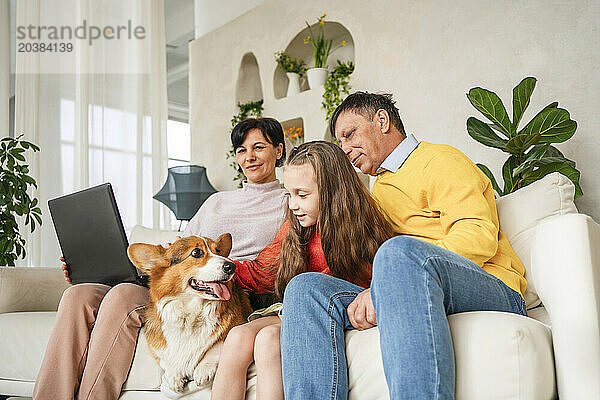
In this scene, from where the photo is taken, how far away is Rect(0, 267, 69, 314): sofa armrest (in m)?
2.28

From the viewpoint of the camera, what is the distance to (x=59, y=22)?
15.1 feet

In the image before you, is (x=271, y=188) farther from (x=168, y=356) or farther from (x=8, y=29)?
(x=8, y=29)

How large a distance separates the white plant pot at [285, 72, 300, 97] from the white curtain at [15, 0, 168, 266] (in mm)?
1542

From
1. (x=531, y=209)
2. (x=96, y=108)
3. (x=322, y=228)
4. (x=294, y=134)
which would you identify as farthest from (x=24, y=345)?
(x=96, y=108)

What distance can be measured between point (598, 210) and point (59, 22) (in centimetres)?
411

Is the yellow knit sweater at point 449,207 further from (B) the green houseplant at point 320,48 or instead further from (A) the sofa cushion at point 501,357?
(B) the green houseplant at point 320,48

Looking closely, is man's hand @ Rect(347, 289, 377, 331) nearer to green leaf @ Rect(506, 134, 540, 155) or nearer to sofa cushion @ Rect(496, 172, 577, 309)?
sofa cushion @ Rect(496, 172, 577, 309)

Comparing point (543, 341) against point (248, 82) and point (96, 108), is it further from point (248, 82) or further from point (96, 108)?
point (96, 108)

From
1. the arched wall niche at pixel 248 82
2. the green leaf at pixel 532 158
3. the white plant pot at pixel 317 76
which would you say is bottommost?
the green leaf at pixel 532 158

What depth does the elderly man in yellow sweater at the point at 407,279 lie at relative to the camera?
1103 mm

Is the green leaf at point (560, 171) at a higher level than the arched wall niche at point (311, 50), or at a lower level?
lower

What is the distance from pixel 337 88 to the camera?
339 centimetres

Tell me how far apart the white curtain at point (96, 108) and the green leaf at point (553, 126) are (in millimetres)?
3309

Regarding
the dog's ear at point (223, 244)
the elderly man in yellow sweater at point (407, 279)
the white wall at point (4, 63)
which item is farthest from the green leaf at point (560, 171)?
the white wall at point (4, 63)
